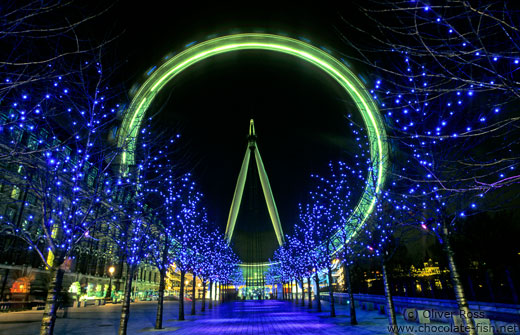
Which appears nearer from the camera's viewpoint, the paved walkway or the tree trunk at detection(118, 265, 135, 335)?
the tree trunk at detection(118, 265, 135, 335)

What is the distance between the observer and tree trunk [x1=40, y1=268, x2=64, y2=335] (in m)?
7.35

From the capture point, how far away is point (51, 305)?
7645mm

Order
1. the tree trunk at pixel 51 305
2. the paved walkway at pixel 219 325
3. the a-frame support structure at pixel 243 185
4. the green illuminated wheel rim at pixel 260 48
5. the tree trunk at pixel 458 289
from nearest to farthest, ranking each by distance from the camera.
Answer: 1. the tree trunk at pixel 51 305
2. the tree trunk at pixel 458 289
3. the paved walkway at pixel 219 325
4. the green illuminated wheel rim at pixel 260 48
5. the a-frame support structure at pixel 243 185

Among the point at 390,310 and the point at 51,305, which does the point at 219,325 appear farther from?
the point at 51,305

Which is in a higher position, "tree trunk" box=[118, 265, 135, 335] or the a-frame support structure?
the a-frame support structure

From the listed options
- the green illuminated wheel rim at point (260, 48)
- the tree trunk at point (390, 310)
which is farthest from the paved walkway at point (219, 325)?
the green illuminated wheel rim at point (260, 48)

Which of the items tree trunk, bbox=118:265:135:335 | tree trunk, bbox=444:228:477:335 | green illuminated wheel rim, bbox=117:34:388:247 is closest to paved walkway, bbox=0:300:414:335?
tree trunk, bbox=118:265:135:335

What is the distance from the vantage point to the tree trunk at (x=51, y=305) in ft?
24.1

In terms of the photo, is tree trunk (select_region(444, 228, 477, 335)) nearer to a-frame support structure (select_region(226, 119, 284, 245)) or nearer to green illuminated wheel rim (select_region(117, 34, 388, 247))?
green illuminated wheel rim (select_region(117, 34, 388, 247))

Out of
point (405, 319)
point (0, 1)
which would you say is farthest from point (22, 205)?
point (405, 319)

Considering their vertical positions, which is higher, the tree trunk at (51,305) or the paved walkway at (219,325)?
the tree trunk at (51,305)

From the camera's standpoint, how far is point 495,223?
75.3 feet

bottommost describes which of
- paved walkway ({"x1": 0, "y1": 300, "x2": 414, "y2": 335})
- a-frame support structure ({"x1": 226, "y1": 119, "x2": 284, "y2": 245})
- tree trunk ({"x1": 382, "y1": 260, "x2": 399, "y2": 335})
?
paved walkway ({"x1": 0, "y1": 300, "x2": 414, "y2": 335})

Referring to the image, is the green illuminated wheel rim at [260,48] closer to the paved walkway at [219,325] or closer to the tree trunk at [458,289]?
the paved walkway at [219,325]
